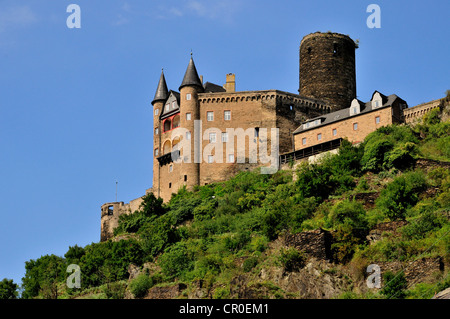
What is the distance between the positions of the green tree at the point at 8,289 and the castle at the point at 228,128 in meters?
14.8

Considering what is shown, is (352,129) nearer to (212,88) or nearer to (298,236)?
(212,88)

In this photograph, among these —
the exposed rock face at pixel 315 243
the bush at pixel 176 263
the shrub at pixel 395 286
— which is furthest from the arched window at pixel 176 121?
the shrub at pixel 395 286

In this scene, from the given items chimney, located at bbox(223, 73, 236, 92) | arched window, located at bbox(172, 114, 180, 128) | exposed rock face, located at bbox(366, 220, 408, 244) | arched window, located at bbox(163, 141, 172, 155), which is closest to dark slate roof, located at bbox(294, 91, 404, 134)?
chimney, located at bbox(223, 73, 236, 92)

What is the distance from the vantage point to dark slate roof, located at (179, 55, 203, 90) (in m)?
81.2

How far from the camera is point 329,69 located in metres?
86.8

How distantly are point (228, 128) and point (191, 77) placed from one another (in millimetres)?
7110

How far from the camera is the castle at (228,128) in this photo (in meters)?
75.3

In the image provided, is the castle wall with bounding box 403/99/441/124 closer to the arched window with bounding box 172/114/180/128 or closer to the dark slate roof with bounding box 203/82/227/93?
the dark slate roof with bounding box 203/82/227/93

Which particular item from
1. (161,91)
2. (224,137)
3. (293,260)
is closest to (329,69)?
(224,137)

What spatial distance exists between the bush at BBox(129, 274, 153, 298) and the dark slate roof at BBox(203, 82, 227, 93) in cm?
2939

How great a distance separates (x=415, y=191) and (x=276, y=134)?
2526 centimetres

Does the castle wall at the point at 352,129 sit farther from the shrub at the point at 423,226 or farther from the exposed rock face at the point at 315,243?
the exposed rock face at the point at 315,243

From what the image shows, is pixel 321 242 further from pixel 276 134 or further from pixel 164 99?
pixel 164 99
